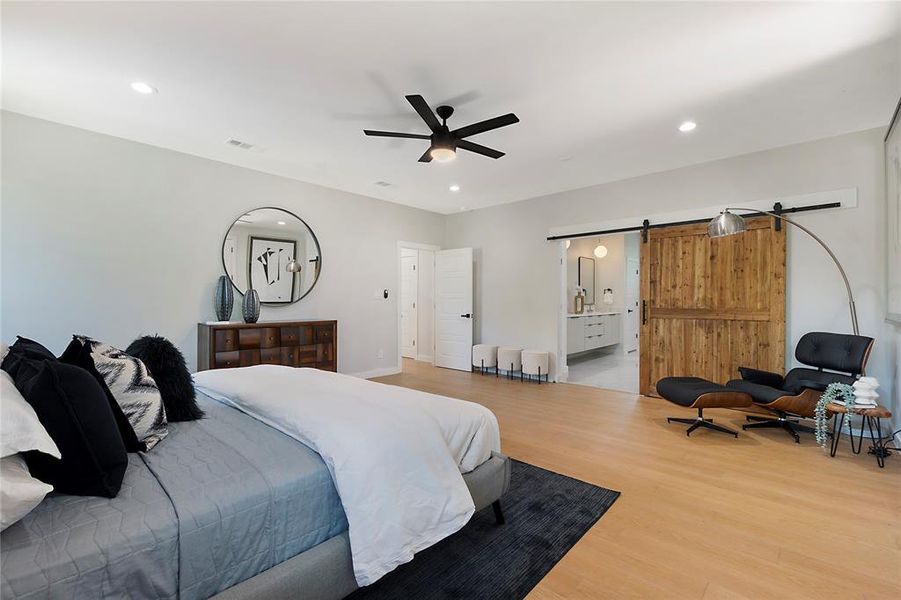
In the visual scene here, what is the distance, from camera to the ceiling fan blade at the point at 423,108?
2641mm

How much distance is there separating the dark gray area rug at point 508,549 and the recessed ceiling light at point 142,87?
3.55 metres

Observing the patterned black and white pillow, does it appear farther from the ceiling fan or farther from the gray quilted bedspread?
the ceiling fan

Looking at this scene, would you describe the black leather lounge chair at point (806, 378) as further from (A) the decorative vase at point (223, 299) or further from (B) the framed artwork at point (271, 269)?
(A) the decorative vase at point (223, 299)

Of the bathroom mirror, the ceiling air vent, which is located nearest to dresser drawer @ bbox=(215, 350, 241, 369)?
the ceiling air vent

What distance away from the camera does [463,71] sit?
271 centimetres

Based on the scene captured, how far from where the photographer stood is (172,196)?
4.21 metres

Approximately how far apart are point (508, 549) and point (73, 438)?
5.78 feet

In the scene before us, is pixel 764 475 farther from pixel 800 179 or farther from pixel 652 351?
pixel 800 179

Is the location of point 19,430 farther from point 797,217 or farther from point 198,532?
point 797,217

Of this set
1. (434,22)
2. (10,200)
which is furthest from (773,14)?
(10,200)

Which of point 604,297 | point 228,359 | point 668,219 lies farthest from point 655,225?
point 228,359

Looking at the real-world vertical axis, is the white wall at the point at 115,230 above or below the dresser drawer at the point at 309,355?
above

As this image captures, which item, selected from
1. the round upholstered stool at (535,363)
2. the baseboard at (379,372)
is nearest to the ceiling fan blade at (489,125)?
the round upholstered stool at (535,363)

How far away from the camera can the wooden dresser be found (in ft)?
13.7
